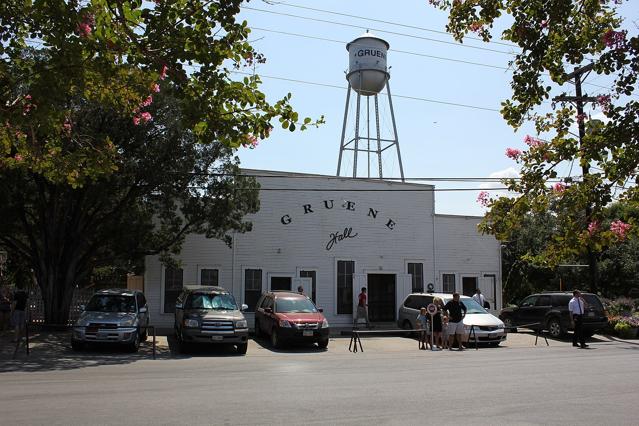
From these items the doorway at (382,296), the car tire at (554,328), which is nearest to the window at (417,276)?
the doorway at (382,296)

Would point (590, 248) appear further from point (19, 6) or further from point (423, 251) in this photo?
point (423, 251)

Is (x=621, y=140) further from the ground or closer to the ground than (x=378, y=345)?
further from the ground

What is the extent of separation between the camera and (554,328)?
22.4 metres

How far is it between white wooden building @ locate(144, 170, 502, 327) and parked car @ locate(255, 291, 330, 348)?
5.64 metres

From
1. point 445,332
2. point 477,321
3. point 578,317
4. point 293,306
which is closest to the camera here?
point 445,332

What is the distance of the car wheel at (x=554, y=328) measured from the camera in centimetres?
2225

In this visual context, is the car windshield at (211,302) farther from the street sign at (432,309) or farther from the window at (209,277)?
the window at (209,277)

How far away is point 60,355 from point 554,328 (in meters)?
17.2

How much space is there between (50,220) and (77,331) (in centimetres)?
576

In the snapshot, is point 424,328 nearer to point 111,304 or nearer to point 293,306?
point 293,306

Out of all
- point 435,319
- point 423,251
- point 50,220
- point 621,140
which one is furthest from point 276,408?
point 423,251

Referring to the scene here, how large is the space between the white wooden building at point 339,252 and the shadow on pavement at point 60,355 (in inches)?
247

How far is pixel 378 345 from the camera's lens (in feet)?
64.6

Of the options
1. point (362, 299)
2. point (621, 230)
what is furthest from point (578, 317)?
point (621, 230)
